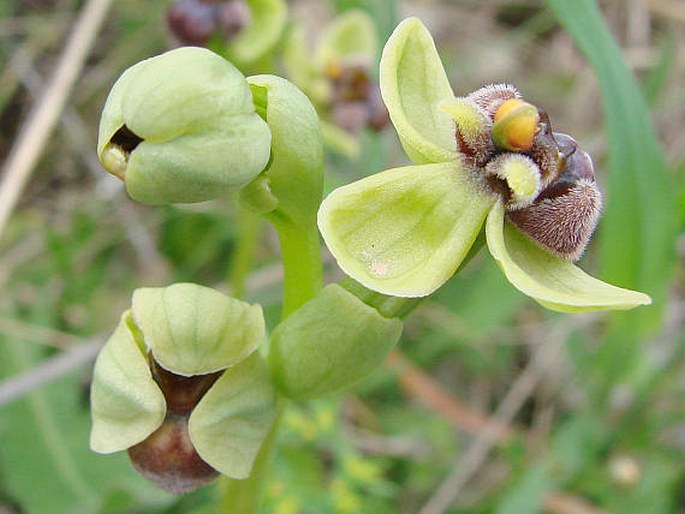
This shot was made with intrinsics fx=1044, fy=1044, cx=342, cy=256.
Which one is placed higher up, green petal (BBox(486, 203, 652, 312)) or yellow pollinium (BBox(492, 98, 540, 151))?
yellow pollinium (BBox(492, 98, 540, 151))

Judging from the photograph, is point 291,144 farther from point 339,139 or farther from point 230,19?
point 339,139

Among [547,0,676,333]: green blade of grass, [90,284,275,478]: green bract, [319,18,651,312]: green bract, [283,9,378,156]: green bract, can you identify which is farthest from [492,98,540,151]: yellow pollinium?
[283,9,378,156]: green bract


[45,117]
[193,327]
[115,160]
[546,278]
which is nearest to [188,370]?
[193,327]

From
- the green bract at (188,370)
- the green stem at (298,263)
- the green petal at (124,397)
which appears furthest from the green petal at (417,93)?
the green petal at (124,397)

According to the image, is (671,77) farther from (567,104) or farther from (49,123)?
(49,123)

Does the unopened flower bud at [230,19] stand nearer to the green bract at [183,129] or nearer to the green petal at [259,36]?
the green petal at [259,36]

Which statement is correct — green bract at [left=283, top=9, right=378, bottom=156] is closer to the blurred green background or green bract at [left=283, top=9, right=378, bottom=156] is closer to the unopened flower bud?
the blurred green background

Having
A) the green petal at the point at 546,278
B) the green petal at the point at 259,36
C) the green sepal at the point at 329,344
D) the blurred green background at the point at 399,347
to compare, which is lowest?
the blurred green background at the point at 399,347
